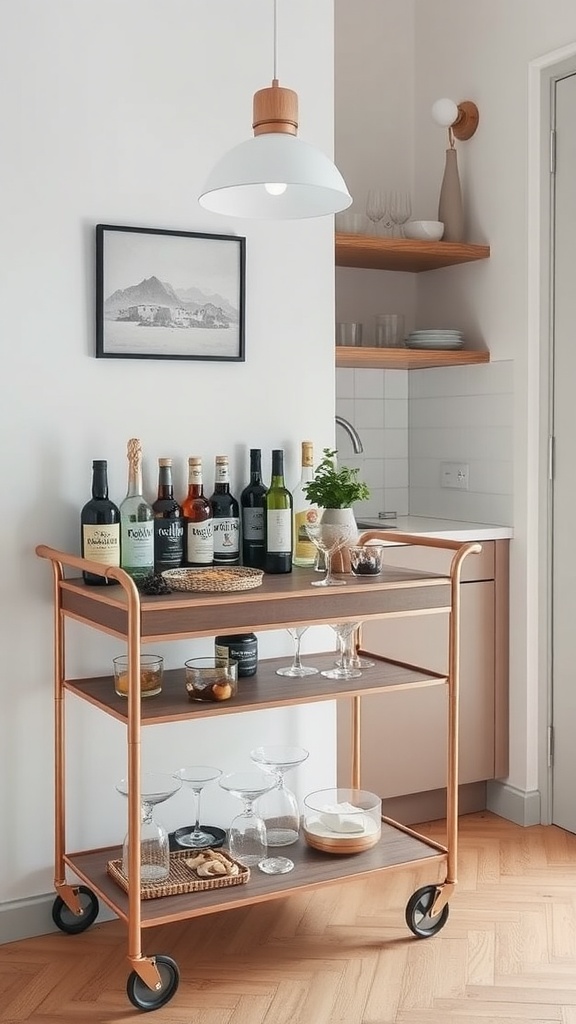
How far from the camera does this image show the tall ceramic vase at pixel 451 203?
11.7ft

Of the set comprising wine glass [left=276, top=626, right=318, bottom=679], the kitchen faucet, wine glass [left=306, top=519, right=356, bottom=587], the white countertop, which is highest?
the kitchen faucet

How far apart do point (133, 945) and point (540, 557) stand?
69.1 inches

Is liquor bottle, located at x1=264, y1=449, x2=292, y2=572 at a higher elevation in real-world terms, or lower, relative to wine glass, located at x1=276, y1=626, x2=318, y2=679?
higher

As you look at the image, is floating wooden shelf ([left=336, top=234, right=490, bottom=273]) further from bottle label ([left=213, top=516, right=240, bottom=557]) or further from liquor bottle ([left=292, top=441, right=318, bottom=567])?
bottle label ([left=213, top=516, right=240, bottom=557])

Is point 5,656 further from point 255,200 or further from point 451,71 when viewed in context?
point 451,71

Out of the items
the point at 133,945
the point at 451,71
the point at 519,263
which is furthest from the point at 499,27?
the point at 133,945

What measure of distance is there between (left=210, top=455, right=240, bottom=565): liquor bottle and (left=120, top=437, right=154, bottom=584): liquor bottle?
0.68 ft

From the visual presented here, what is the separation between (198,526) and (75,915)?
986 mm

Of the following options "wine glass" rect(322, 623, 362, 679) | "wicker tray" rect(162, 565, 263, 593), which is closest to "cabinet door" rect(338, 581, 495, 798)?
"wine glass" rect(322, 623, 362, 679)

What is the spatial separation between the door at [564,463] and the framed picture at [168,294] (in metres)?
1.05

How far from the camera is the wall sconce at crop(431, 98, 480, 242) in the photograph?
3.54m

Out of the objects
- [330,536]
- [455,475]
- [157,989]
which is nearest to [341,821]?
[157,989]

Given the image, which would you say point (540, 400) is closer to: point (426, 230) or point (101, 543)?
point (426, 230)

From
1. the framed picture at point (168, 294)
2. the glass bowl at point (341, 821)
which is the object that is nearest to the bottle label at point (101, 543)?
the framed picture at point (168, 294)
